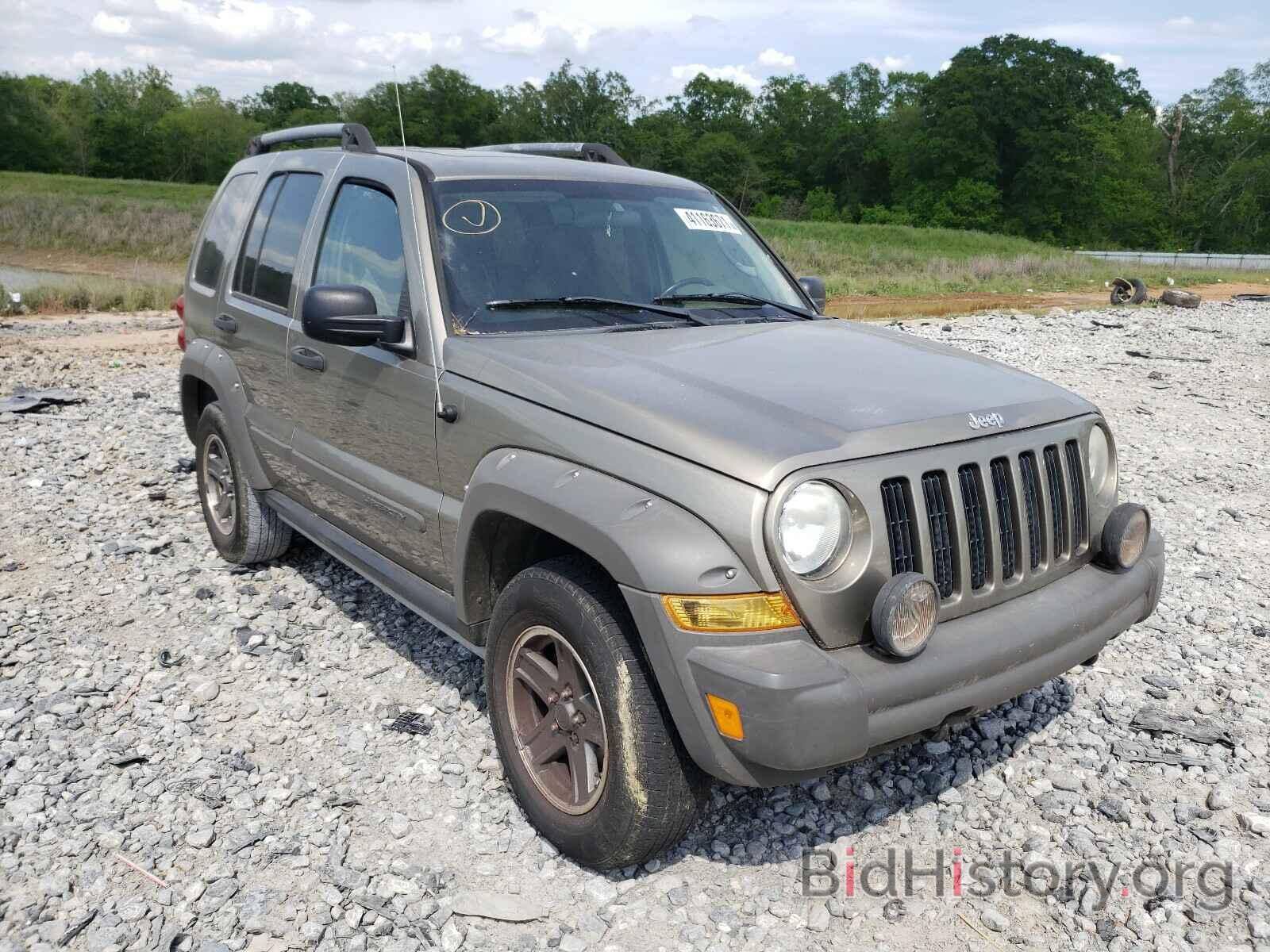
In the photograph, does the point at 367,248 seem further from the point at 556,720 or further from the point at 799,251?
the point at 799,251

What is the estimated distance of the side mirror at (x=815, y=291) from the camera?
4.62m

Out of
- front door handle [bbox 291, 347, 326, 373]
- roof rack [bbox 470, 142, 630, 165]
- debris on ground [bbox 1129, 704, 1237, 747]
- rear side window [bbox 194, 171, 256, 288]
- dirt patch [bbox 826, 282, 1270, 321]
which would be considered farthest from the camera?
dirt patch [bbox 826, 282, 1270, 321]

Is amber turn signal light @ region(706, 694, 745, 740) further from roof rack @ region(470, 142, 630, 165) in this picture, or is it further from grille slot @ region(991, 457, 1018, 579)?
roof rack @ region(470, 142, 630, 165)

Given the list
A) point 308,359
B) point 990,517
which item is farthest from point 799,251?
point 990,517

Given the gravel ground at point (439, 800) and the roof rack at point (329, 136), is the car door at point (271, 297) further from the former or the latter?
the gravel ground at point (439, 800)

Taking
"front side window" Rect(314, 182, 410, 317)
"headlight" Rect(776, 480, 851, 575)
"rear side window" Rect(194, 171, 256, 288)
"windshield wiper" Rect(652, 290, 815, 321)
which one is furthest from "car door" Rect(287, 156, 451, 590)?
"headlight" Rect(776, 480, 851, 575)

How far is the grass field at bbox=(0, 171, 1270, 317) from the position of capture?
27500 mm

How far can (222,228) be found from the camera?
5.31 metres

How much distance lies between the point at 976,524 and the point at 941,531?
17 cm

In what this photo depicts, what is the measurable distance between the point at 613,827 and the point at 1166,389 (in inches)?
407

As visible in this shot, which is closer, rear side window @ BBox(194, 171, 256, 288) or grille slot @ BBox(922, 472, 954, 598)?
grille slot @ BBox(922, 472, 954, 598)

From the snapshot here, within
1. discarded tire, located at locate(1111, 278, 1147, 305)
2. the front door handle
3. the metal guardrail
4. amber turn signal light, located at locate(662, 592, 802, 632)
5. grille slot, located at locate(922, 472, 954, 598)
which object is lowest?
amber turn signal light, located at locate(662, 592, 802, 632)

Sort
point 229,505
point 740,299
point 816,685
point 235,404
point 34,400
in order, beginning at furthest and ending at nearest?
point 34,400 < point 229,505 < point 235,404 < point 740,299 < point 816,685

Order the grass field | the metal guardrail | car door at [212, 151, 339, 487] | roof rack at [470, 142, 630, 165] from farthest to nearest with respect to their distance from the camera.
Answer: the metal guardrail, the grass field, roof rack at [470, 142, 630, 165], car door at [212, 151, 339, 487]
